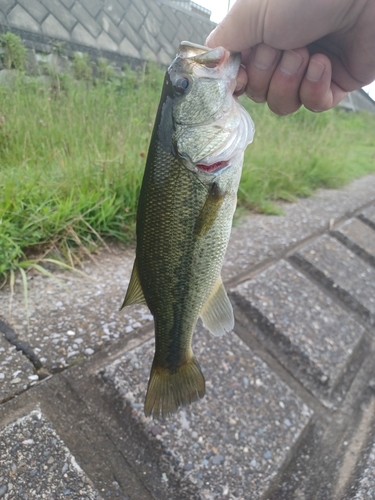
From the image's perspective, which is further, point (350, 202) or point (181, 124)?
point (350, 202)

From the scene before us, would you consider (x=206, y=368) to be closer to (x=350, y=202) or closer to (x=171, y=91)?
(x=171, y=91)

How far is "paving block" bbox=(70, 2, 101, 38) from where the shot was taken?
5.86m

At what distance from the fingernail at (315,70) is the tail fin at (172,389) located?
1136 millimetres

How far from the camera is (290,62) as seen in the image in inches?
60.8

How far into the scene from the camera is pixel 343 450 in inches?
65.0

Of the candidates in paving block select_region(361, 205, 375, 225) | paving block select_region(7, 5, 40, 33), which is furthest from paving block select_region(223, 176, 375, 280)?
paving block select_region(7, 5, 40, 33)

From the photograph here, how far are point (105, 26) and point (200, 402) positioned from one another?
6.28 m

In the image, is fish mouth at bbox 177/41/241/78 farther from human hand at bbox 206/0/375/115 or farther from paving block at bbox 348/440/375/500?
paving block at bbox 348/440/375/500

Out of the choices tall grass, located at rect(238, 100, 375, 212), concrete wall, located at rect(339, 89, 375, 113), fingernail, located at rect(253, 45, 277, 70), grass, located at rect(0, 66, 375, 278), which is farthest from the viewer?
concrete wall, located at rect(339, 89, 375, 113)

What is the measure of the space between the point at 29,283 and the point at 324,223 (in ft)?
7.59

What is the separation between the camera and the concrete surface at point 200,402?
1296mm

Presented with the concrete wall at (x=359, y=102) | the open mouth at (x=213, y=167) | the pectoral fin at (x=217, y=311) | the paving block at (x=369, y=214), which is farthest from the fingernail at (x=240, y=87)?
the concrete wall at (x=359, y=102)

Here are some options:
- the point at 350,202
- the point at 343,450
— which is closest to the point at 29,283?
the point at 343,450

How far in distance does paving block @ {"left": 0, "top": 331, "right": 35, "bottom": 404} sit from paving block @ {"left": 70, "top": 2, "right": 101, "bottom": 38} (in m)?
5.69
